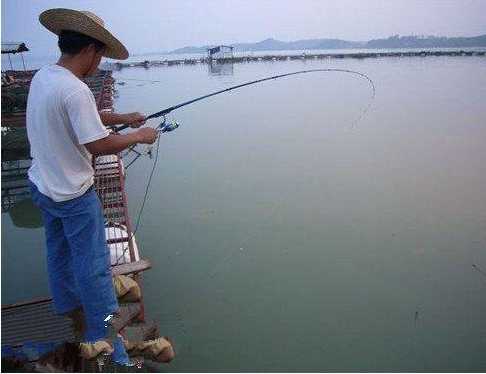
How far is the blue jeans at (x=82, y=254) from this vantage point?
1.95m

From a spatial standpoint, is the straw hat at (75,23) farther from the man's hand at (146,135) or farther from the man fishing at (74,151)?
the man's hand at (146,135)

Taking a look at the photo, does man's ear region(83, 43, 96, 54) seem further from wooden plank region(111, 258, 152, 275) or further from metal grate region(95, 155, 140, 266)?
metal grate region(95, 155, 140, 266)

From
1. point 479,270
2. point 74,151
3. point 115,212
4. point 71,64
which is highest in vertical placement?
point 71,64

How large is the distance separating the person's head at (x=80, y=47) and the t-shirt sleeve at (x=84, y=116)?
9.9 inches

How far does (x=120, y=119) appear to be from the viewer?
229 centimetres

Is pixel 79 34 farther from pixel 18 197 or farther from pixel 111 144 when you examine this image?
pixel 18 197

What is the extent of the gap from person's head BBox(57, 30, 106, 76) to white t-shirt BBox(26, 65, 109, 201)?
0.40 ft

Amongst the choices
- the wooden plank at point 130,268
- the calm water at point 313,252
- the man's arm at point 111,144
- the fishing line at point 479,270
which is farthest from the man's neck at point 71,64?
the fishing line at point 479,270

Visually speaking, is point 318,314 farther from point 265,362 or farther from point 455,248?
point 455,248

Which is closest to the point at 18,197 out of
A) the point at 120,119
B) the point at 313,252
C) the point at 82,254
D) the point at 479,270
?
the point at 313,252

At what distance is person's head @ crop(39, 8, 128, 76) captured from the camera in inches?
69.6

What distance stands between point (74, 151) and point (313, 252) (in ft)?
13.4

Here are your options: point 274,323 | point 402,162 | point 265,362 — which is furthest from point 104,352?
point 402,162

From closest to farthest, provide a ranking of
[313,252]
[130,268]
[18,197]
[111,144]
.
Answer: [111,144] < [130,268] < [313,252] < [18,197]
